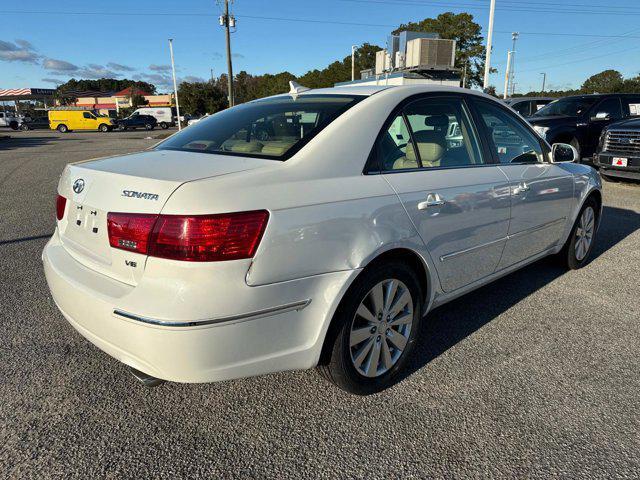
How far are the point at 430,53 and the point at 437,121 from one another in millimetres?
→ 13294

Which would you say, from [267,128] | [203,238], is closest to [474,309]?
[267,128]

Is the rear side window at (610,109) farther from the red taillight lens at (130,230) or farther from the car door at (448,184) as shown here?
the red taillight lens at (130,230)

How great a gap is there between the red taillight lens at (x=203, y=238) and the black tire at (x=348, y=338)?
2.05 feet

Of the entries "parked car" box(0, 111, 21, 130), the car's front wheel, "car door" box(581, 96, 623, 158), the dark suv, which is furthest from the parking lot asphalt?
"parked car" box(0, 111, 21, 130)

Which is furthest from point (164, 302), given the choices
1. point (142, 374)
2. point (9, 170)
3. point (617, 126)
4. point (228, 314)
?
point (9, 170)

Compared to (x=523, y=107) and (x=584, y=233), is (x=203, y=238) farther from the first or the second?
(x=523, y=107)

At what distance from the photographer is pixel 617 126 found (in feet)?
30.5

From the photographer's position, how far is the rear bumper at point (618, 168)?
346 inches

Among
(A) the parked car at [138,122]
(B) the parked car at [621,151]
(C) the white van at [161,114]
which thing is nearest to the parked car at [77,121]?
(A) the parked car at [138,122]

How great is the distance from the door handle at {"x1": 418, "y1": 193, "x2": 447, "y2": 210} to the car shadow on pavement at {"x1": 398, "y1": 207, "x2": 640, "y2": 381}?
0.97m

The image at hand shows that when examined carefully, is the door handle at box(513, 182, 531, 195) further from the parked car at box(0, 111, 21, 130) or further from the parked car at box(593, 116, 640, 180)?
the parked car at box(0, 111, 21, 130)

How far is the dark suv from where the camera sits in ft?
36.5

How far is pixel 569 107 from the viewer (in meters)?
11.8

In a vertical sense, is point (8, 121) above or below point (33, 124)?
above
